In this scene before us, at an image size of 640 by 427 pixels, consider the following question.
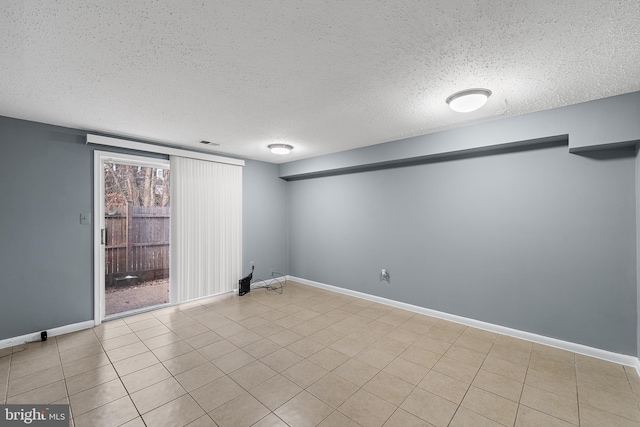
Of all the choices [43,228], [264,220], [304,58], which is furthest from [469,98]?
[43,228]

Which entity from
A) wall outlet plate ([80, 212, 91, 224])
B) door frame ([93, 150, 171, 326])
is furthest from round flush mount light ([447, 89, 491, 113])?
wall outlet plate ([80, 212, 91, 224])

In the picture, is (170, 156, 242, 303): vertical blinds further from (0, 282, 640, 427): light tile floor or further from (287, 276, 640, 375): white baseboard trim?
(287, 276, 640, 375): white baseboard trim

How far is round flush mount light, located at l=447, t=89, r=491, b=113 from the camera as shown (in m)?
2.23

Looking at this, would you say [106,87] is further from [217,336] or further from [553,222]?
[553,222]

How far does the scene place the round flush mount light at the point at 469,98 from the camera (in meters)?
2.23

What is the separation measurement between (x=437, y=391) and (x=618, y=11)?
104 inches

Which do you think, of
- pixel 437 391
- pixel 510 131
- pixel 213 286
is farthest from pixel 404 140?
pixel 213 286

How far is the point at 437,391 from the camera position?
208 cm

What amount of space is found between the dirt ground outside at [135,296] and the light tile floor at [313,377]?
78 cm

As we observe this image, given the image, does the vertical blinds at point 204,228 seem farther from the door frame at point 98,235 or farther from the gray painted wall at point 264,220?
the door frame at point 98,235

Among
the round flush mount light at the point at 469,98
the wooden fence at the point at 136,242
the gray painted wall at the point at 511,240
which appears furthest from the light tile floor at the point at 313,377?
the round flush mount light at the point at 469,98

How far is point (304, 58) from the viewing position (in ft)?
5.87

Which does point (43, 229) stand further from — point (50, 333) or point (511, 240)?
point (511, 240)

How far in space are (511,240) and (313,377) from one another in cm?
266
